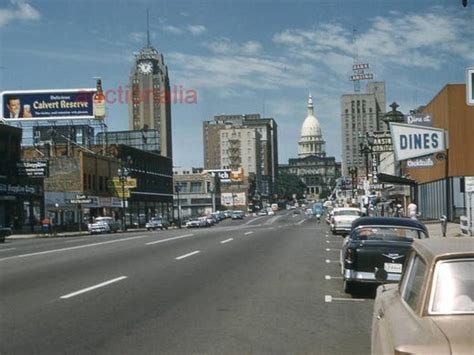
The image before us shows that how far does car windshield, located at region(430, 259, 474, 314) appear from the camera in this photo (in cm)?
466

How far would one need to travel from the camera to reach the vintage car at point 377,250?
41.4 ft

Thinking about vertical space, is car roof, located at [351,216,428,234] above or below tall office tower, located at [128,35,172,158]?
below

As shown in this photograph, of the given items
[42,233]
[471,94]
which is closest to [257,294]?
[471,94]

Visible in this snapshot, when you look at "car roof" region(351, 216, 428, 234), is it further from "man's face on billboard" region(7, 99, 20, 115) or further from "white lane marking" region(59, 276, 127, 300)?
"man's face on billboard" region(7, 99, 20, 115)

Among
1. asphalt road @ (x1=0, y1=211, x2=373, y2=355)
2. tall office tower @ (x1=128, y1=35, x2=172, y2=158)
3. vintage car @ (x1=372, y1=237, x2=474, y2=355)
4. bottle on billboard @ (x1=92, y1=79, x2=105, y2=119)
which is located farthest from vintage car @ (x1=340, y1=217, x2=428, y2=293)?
tall office tower @ (x1=128, y1=35, x2=172, y2=158)

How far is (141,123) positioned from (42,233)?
68.4 metres

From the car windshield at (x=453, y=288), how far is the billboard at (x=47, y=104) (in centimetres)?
7133

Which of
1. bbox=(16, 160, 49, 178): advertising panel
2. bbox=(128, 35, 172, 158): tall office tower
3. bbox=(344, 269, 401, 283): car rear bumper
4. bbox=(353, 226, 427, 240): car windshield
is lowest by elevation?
bbox=(344, 269, 401, 283): car rear bumper

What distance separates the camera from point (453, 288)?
477 cm

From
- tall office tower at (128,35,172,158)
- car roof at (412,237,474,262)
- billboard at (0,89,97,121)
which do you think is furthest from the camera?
tall office tower at (128,35,172,158)

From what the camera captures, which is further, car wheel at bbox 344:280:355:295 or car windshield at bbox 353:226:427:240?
car windshield at bbox 353:226:427:240

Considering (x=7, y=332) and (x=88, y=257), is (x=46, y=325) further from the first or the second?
(x=88, y=257)

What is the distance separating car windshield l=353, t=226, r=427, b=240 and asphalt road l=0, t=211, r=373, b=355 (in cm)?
128

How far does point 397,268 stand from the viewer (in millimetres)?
12570
